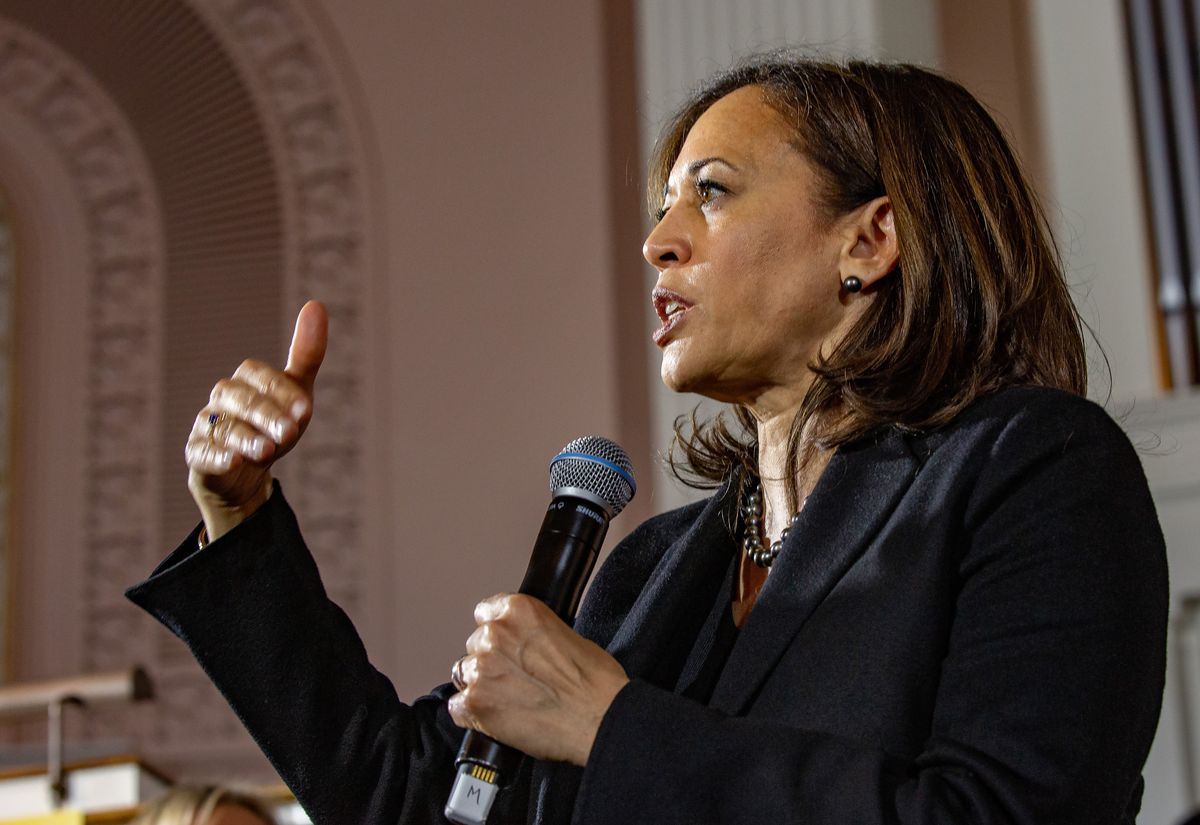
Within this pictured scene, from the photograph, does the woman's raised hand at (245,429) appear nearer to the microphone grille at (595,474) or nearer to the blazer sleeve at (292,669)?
the blazer sleeve at (292,669)

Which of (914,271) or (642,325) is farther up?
(642,325)

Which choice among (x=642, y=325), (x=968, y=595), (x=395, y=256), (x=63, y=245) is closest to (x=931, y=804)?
(x=968, y=595)

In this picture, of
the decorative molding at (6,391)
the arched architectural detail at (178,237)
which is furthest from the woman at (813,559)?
the decorative molding at (6,391)

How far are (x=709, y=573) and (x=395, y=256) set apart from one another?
4.20 metres

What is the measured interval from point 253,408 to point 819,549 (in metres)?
0.51

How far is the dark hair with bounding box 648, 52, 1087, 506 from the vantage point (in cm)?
152

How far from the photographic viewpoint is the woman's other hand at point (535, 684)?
124 cm

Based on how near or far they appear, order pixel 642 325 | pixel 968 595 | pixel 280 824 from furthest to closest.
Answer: pixel 642 325 < pixel 280 824 < pixel 968 595

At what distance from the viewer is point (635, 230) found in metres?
5.19

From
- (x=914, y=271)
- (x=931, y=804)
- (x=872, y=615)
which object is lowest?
(x=931, y=804)

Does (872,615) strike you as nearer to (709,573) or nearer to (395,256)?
(709,573)

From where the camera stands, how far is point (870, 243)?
1.66 meters

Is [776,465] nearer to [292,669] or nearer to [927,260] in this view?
[927,260]

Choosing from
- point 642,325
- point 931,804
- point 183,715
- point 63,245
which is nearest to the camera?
point 931,804
